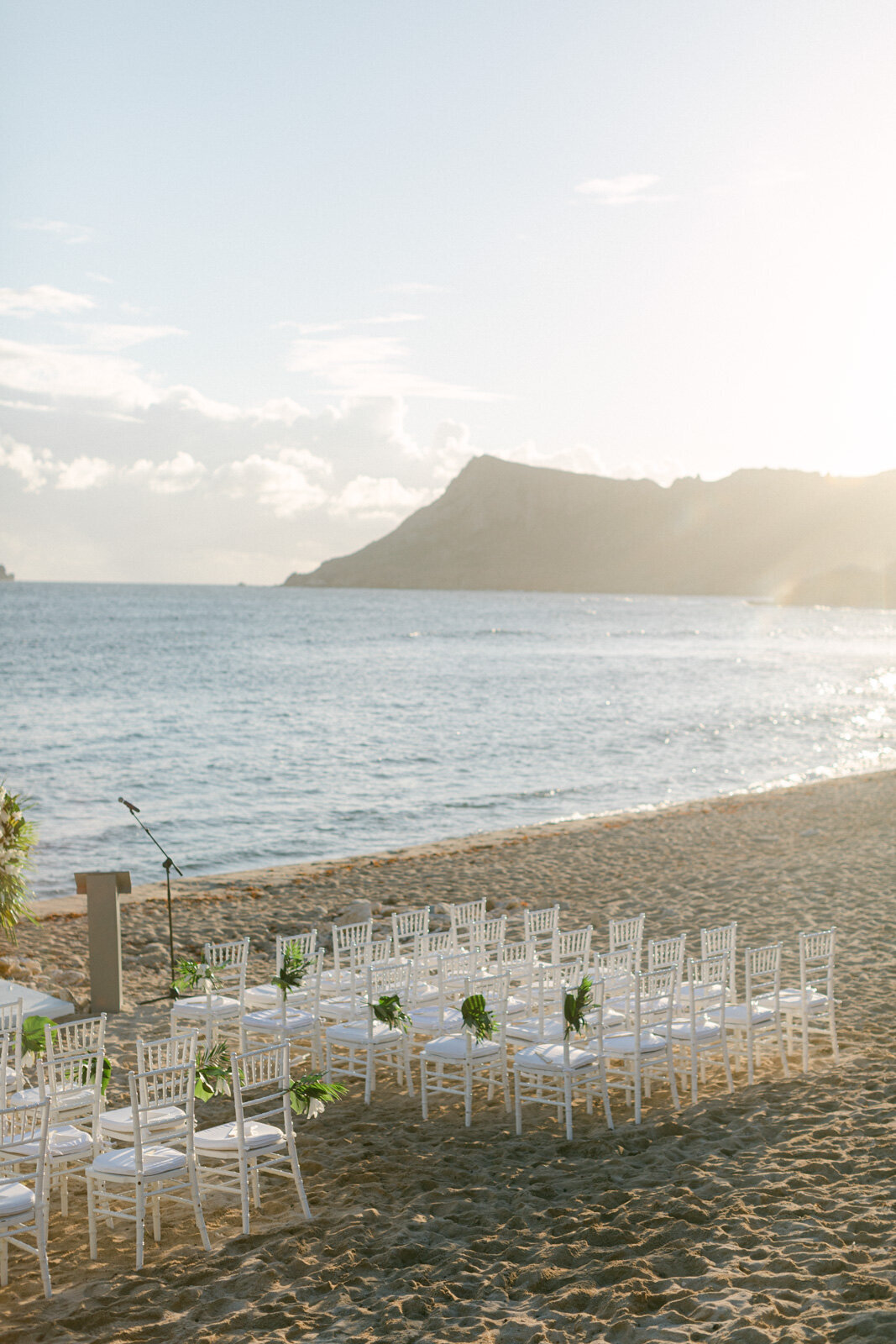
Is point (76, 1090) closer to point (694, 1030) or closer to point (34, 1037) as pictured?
point (34, 1037)

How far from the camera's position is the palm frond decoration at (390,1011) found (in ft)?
25.6

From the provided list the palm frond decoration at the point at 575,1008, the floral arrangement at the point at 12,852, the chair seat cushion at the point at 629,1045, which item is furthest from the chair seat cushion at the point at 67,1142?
the floral arrangement at the point at 12,852

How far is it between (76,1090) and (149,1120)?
0.88m

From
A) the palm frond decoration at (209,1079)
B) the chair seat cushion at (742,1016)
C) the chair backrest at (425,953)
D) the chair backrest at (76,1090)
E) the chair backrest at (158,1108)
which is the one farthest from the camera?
the chair backrest at (425,953)

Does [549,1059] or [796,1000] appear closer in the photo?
[549,1059]

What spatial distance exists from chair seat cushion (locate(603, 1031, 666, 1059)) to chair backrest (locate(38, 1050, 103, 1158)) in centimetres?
319

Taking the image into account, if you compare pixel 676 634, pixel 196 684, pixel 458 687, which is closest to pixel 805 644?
pixel 676 634

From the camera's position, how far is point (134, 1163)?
5820 mm

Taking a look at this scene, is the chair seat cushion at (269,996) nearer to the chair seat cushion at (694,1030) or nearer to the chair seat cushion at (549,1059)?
the chair seat cushion at (549,1059)

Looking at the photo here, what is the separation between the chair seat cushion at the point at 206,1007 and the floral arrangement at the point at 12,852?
2.73 meters

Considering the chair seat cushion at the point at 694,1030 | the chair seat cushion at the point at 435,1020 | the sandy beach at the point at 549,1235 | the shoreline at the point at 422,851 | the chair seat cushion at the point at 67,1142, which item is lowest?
the shoreline at the point at 422,851

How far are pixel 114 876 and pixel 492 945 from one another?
142 inches

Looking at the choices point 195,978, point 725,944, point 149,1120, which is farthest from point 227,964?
point 725,944

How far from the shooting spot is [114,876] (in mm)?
10266
